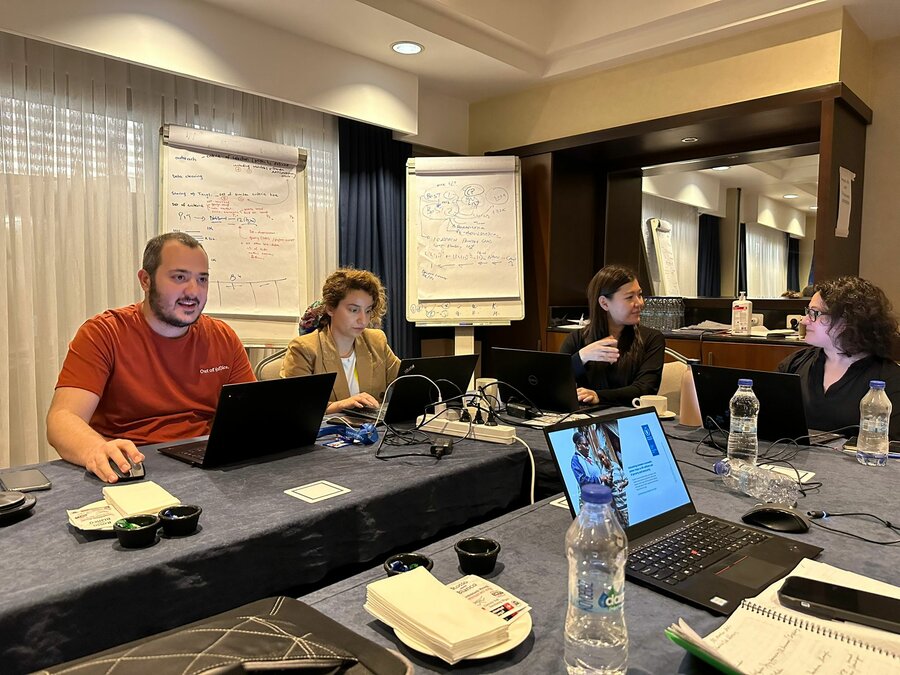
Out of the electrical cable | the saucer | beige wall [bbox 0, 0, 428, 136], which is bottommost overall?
the electrical cable

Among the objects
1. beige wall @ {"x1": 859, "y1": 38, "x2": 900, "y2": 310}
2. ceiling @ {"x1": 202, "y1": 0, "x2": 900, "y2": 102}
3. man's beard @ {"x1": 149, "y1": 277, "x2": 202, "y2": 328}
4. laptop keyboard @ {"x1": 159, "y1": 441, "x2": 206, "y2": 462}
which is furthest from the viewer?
beige wall @ {"x1": 859, "y1": 38, "x2": 900, "y2": 310}

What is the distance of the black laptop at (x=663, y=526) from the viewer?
3.31ft

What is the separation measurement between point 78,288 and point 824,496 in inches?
121

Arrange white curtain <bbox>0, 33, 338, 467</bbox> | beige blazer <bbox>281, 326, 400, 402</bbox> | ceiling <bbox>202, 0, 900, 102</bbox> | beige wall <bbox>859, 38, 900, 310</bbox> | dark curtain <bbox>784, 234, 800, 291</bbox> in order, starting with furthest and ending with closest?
1. dark curtain <bbox>784, 234, 800, 291</bbox>
2. beige wall <bbox>859, 38, 900, 310</bbox>
3. ceiling <bbox>202, 0, 900, 102</bbox>
4. white curtain <bbox>0, 33, 338, 467</bbox>
5. beige blazer <bbox>281, 326, 400, 402</bbox>

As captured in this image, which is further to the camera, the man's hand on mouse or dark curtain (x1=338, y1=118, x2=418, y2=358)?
dark curtain (x1=338, y1=118, x2=418, y2=358)

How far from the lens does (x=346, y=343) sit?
261cm

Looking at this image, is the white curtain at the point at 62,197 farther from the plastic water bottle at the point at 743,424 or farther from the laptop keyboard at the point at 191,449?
the plastic water bottle at the point at 743,424

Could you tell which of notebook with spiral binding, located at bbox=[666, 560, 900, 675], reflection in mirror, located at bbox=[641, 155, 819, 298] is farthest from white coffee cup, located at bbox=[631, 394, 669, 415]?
reflection in mirror, located at bbox=[641, 155, 819, 298]

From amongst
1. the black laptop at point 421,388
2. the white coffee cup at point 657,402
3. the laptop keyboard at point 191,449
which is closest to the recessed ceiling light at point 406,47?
the black laptop at point 421,388

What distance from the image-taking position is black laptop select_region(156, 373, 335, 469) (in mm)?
1581

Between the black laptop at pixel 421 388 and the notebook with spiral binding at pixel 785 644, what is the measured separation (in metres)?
1.33

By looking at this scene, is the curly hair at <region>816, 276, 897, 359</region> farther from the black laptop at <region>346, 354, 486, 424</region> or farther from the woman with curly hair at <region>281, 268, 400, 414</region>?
the woman with curly hair at <region>281, 268, 400, 414</region>

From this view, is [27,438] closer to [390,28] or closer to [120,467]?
[120,467]

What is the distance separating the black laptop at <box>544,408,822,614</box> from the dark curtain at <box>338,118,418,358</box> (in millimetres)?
2996
